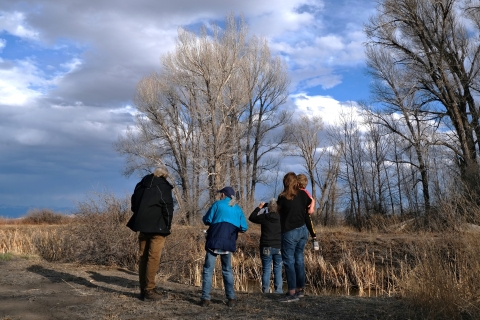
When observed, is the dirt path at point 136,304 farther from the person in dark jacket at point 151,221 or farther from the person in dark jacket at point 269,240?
the person in dark jacket at point 269,240

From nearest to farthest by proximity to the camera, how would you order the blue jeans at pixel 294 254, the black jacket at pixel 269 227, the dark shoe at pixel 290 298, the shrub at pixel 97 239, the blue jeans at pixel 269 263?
1. the dark shoe at pixel 290 298
2. the blue jeans at pixel 294 254
3. the black jacket at pixel 269 227
4. the blue jeans at pixel 269 263
5. the shrub at pixel 97 239

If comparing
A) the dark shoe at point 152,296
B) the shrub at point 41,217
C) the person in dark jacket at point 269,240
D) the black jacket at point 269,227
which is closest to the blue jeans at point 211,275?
the dark shoe at point 152,296

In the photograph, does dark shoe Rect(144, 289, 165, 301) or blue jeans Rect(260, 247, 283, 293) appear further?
blue jeans Rect(260, 247, 283, 293)

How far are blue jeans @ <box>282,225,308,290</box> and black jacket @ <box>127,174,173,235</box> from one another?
5.81 feet

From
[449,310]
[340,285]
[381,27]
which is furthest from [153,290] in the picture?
[381,27]

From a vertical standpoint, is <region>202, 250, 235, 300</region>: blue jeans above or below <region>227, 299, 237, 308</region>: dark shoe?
above

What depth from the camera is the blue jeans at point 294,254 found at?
7.31 metres

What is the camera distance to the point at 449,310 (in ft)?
19.3

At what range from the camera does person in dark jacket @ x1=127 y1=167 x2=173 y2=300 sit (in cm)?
722

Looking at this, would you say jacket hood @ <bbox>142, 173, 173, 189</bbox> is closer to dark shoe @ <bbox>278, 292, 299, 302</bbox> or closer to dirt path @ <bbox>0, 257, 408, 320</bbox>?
dirt path @ <bbox>0, 257, 408, 320</bbox>

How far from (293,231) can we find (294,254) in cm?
41

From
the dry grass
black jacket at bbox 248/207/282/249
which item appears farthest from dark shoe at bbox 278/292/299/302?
black jacket at bbox 248/207/282/249

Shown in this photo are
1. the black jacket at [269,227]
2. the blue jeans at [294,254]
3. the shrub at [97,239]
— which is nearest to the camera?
the blue jeans at [294,254]

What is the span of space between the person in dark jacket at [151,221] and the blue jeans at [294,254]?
177 centimetres
